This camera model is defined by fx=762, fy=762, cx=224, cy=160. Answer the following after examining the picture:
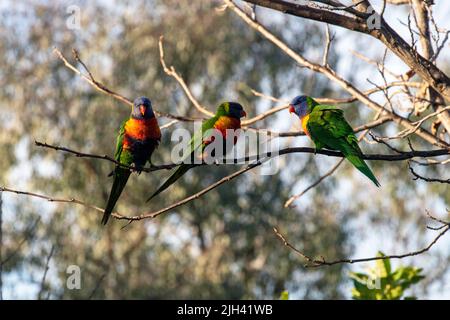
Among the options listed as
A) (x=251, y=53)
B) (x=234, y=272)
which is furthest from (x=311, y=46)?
(x=234, y=272)

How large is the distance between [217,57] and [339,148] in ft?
38.1

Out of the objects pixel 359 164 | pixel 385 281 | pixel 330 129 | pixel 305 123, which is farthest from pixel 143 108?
pixel 385 281

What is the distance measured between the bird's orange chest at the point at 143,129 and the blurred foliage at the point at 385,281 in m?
1.53

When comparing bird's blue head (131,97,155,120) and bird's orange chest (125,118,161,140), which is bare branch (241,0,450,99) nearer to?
bird's blue head (131,97,155,120)

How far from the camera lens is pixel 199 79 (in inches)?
595

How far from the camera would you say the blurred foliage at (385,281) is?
4.61m

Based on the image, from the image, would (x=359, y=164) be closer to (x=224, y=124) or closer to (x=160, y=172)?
(x=224, y=124)

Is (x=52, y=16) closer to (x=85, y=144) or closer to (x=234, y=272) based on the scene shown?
(x=85, y=144)

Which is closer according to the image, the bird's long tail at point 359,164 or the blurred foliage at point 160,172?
the bird's long tail at point 359,164

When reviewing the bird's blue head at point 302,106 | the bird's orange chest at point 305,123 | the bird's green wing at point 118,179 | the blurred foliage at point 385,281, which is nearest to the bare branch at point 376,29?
the bird's orange chest at point 305,123

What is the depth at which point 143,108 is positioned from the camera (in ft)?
13.2

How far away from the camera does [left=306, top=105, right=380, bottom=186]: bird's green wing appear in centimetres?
348

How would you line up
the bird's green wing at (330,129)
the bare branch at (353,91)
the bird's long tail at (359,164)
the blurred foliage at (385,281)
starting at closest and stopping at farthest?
the bird's long tail at (359,164) < the bird's green wing at (330,129) < the bare branch at (353,91) < the blurred foliage at (385,281)

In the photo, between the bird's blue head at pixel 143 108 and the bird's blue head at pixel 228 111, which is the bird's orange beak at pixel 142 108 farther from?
the bird's blue head at pixel 228 111
